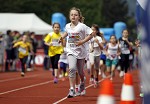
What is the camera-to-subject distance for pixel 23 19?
1917 inches

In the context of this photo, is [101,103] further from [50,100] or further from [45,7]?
[45,7]

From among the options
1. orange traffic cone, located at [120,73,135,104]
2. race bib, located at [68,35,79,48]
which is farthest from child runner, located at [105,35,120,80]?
orange traffic cone, located at [120,73,135,104]

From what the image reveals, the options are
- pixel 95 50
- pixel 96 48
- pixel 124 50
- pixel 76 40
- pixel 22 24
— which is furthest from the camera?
pixel 22 24

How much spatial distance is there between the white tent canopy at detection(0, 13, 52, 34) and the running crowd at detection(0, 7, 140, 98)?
7.81 meters

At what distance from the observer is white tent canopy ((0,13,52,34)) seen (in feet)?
153

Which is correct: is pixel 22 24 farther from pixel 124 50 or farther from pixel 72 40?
pixel 72 40

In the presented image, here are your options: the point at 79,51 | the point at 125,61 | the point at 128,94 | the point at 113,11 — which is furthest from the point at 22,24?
the point at 113,11

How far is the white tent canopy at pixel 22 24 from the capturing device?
46656mm

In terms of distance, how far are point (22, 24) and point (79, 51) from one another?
32822 millimetres

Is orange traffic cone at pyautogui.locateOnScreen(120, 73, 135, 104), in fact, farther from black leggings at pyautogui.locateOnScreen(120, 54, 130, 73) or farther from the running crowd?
black leggings at pyautogui.locateOnScreen(120, 54, 130, 73)

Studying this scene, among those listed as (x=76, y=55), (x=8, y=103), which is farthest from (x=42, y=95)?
(x=8, y=103)

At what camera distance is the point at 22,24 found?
47688mm

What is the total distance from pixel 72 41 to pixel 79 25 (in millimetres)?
474

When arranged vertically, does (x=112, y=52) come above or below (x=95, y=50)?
above
